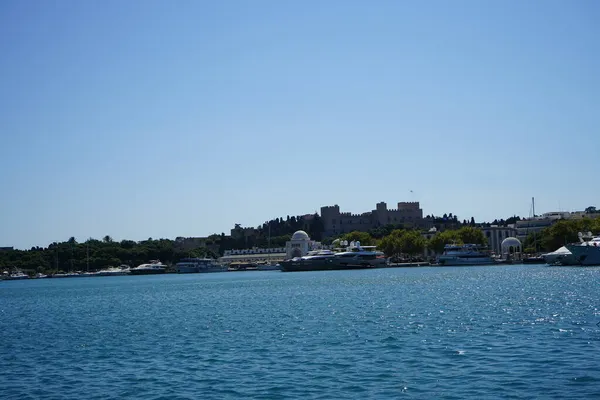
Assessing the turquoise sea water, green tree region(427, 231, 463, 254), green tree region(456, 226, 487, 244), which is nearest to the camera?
the turquoise sea water

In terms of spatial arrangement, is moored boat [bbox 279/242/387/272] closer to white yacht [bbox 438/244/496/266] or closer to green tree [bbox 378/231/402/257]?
green tree [bbox 378/231/402/257]

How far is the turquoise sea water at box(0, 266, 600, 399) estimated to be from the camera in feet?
79.6

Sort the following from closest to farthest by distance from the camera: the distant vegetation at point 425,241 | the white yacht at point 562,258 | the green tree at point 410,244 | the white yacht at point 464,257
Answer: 1. the white yacht at point 562,258
2. the white yacht at point 464,257
3. the distant vegetation at point 425,241
4. the green tree at point 410,244

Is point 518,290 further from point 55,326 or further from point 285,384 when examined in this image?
point 285,384

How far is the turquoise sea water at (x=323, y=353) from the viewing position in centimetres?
2427

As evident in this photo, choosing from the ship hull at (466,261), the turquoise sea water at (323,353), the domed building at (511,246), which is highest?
the domed building at (511,246)

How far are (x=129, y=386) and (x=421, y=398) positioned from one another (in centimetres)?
981

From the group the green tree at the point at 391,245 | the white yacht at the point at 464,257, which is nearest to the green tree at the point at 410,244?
the green tree at the point at 391,245

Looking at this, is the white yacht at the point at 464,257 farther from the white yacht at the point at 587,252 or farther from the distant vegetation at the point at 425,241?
the white yacht at the point at 587,252

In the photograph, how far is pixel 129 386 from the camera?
26.1 meters

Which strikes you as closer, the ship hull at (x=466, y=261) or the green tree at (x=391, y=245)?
the ship hull at (x=466, y=261)

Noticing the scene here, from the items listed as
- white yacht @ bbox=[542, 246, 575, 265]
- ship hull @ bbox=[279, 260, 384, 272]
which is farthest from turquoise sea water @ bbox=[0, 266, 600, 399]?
ship hull @ bbox=[279, 260, 384, 272]

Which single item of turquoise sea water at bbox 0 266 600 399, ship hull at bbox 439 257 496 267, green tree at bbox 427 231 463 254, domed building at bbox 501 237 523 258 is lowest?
turquoise sea water at bbox 0 266 600 399

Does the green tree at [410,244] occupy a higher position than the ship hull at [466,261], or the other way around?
the green tree at [410,244]
